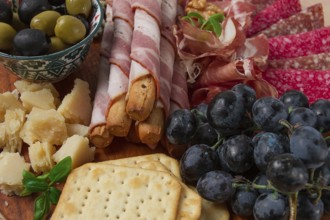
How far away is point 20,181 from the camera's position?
1360 millimetres

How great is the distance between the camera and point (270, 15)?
1.83 metres

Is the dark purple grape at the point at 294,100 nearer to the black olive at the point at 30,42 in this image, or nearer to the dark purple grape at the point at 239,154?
the dark purple grape at the point at 239,154

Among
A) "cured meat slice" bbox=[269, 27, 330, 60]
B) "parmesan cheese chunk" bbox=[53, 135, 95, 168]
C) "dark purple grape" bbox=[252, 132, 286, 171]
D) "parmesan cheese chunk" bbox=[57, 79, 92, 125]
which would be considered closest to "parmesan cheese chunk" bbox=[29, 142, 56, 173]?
"parmesan cheese chunk" bbox=[53, 135, 95, 168]

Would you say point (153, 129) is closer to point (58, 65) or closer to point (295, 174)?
point (58, 65)

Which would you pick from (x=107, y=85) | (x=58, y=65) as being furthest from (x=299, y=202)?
(x=58, y=65)

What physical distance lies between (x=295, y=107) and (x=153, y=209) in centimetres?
45

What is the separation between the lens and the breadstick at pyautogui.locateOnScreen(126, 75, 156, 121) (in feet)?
4.55

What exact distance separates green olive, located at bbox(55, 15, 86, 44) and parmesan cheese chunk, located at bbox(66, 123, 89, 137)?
25 centimetres

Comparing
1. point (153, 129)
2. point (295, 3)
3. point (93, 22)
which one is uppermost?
point (93, 22)

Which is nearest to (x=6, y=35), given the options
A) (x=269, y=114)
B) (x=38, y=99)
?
(x=38, y=99)

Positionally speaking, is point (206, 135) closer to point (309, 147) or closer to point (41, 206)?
point (309, 147)

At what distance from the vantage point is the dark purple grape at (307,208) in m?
1.20

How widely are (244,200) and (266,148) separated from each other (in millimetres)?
162

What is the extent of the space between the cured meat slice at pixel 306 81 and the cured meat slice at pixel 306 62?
0.15ft
